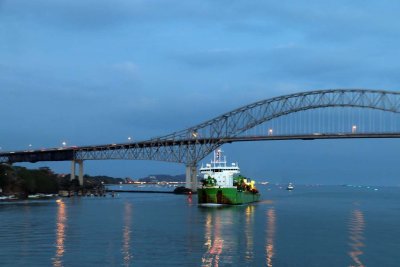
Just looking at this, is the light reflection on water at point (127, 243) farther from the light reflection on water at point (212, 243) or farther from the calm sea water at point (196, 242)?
the light reflection on water at point (212, 243)

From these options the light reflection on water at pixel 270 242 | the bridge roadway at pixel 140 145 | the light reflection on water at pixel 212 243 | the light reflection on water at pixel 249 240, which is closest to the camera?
the light reflection on water at pixel 212 243

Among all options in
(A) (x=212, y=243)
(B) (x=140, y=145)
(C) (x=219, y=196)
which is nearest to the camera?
(A) (x=212, y=243)

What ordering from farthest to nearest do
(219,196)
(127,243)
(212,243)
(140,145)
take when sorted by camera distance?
(140,145)
(219,196)
(212,243)
(127,243)

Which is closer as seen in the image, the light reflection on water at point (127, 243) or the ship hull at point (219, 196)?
the light reflection on water at point (127, 243)

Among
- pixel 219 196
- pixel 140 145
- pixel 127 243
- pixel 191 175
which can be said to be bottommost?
pixel 127 243

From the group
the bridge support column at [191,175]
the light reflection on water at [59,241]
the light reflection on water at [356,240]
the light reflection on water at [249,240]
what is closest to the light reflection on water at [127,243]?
the light reflection on water at [59,241]

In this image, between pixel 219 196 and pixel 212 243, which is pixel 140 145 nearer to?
pixel 219 196

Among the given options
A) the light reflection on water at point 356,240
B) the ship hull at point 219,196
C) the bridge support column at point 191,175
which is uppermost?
the bridge support column at point 191,175

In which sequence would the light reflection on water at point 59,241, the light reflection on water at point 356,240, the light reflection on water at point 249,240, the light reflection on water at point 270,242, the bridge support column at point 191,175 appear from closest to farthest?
1. the light reflection on water at point 59,241
2. the light reflection on water at point 270,242
3. the light reflection on water at point 356,240
4. the light reflection on water at point 249,240
5. the bridge support column at point 191,175

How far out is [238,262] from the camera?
34312mm

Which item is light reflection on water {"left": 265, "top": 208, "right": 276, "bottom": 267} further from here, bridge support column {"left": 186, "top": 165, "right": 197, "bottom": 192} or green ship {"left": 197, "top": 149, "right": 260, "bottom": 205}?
bridge support column {"left": 186, "top": 165, "right": 197, "bottom": 192}

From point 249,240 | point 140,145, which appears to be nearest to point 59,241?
point 249,240

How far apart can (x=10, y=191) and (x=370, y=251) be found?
371 feet

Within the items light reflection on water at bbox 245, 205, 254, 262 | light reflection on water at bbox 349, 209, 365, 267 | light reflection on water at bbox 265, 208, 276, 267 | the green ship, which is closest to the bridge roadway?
the green ship
